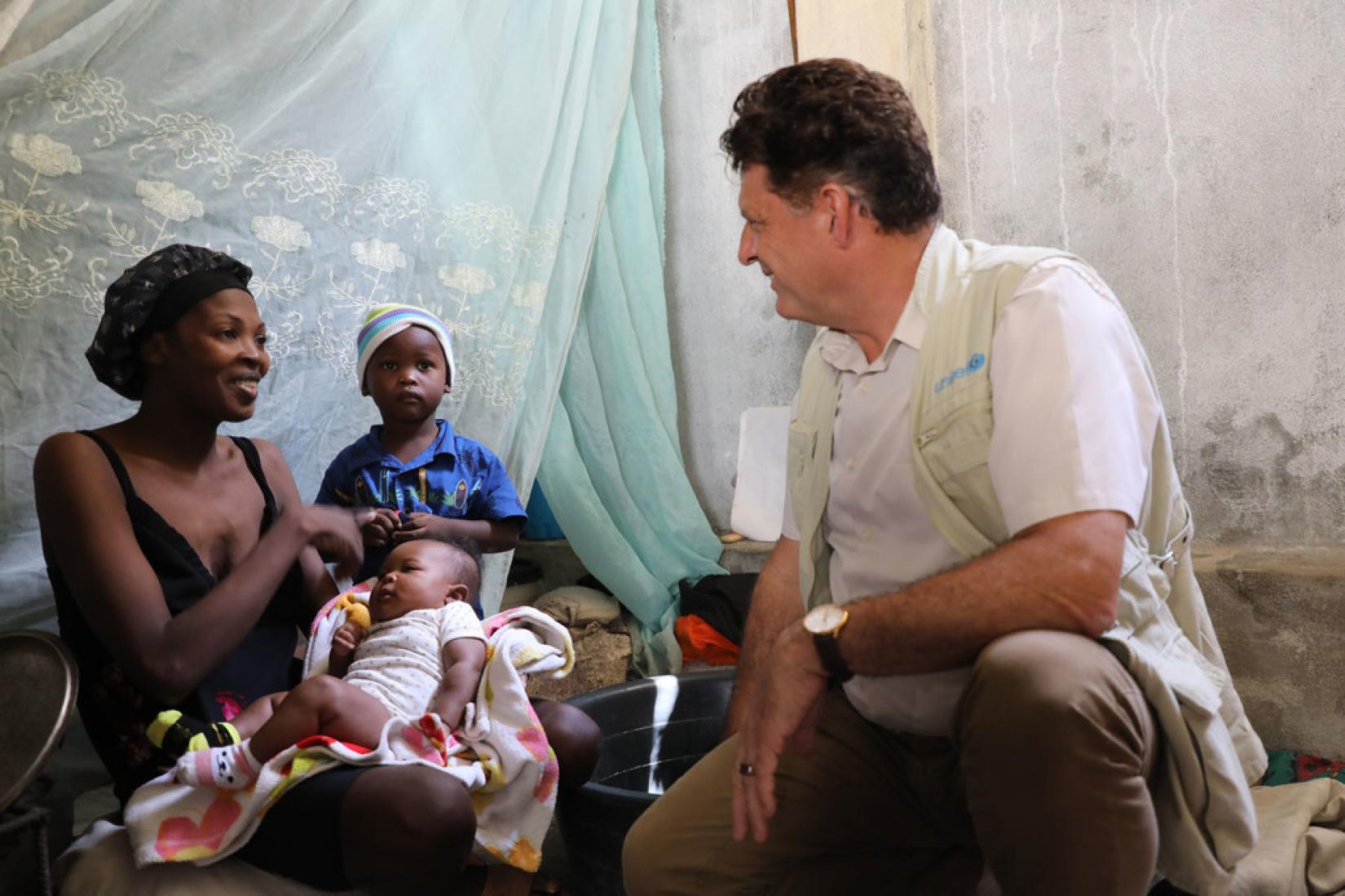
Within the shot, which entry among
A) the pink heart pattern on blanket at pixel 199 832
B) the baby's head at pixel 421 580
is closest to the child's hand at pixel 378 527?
the baby's head at pixel 421 580

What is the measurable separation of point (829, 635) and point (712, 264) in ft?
9.14

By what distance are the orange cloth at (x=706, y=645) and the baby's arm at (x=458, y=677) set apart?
1461 mm

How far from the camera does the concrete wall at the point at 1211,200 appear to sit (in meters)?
2.70

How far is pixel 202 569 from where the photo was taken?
1990mm

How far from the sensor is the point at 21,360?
2.31 m

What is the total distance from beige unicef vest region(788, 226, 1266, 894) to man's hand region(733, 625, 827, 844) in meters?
0.26

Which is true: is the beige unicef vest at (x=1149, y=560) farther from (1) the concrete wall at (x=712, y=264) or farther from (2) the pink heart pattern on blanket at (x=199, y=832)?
(1) the concrete wall at (x=712, y=264)

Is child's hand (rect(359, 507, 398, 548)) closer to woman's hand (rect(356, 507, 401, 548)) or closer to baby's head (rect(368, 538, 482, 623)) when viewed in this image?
woman's hand (rect(356, 507, 401, 548))

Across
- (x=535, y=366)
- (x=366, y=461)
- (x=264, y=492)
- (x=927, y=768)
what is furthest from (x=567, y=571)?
(x=927, y=768)

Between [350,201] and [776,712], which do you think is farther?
[350,201]

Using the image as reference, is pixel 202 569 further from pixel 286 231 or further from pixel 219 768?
pixel 286 231

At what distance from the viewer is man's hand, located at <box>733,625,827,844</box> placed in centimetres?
139

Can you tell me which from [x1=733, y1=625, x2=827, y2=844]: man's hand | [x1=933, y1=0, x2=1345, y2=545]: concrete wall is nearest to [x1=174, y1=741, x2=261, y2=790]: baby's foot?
[x1=733, y1=625, x2=827, y2=844]: man's hand

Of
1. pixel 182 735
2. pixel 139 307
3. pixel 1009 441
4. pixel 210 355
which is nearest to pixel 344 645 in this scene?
pixel 182 735
